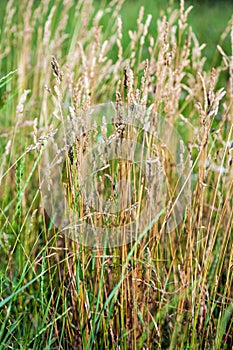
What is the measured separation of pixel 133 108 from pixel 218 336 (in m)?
0.51

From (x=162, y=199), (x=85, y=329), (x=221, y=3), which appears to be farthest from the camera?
(x=221, y=3)

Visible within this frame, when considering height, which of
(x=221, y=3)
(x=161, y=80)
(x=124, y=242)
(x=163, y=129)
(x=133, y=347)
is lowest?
(x=133, y=347)

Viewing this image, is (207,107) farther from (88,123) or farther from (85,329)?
(85,329)

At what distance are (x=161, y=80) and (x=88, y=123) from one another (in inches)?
9.8

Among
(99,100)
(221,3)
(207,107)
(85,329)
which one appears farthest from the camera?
(221,3)

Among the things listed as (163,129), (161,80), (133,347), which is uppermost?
(161,80)

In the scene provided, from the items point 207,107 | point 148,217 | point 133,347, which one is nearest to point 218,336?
point 133,347

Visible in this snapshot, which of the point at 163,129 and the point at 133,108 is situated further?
the point at 163,129

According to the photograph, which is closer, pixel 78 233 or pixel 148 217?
pixel 78 233

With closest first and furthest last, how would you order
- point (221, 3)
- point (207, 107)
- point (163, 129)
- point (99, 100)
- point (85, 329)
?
point (207, 107), point (85, 329), point (163, 129), point (99, 100), point (221, 3)

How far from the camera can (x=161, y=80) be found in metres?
1.27

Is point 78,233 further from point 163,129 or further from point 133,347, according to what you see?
point 163,129

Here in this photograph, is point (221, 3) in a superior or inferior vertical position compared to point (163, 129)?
superior

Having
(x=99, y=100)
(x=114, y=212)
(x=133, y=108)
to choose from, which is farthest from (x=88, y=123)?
(x=99, y=100)
